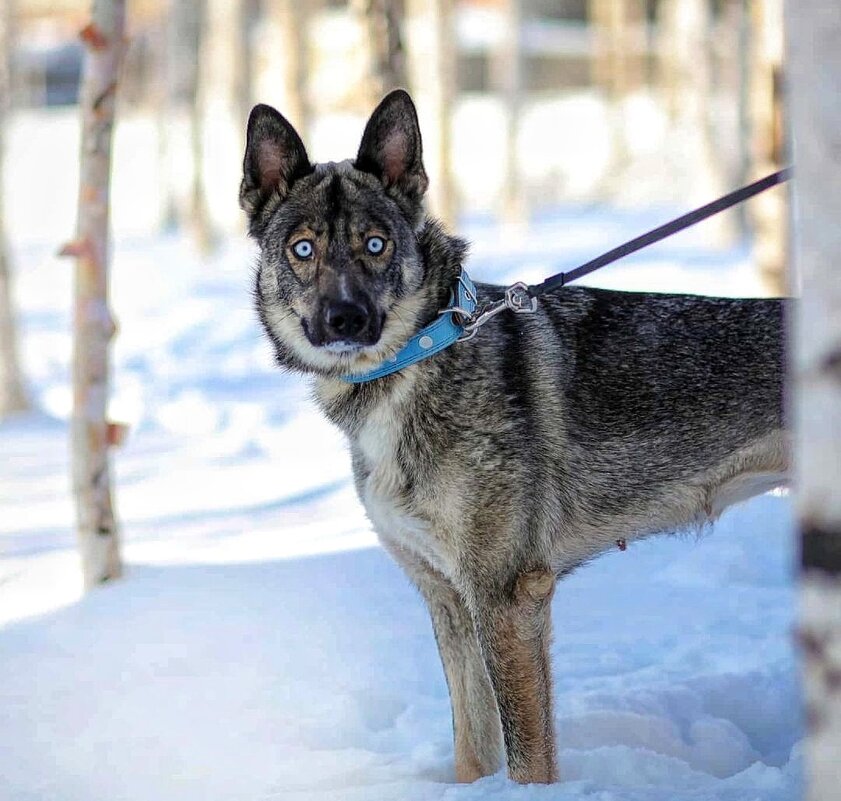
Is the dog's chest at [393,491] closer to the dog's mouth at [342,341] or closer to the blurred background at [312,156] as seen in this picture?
the dog's mouth at [342,341]

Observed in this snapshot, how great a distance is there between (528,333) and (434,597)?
2.64ft

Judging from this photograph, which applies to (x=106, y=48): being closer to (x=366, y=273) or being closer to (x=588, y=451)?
(x=366, y=273)

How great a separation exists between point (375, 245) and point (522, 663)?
1167mm

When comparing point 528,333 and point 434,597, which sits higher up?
point 528,333

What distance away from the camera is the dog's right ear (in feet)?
10.5

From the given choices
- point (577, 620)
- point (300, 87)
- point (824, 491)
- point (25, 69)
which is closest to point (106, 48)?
point (577, 620)

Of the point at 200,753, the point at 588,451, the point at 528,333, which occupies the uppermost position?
the point at 528,333

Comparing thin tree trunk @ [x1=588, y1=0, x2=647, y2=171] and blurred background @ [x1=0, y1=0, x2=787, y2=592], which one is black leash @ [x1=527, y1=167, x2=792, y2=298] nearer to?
blurred background @ [x1=0, y1=0, x2=787, y2=592]

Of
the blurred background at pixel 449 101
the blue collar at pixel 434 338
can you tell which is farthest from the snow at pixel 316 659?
the blurred background at pixel 449 101

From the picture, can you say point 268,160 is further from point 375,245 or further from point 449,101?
point 449,101

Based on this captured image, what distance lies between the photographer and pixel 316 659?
390 cm

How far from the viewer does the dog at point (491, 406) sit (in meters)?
2.99

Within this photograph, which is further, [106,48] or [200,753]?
[106,48]

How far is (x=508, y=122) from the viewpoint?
21438 mm
